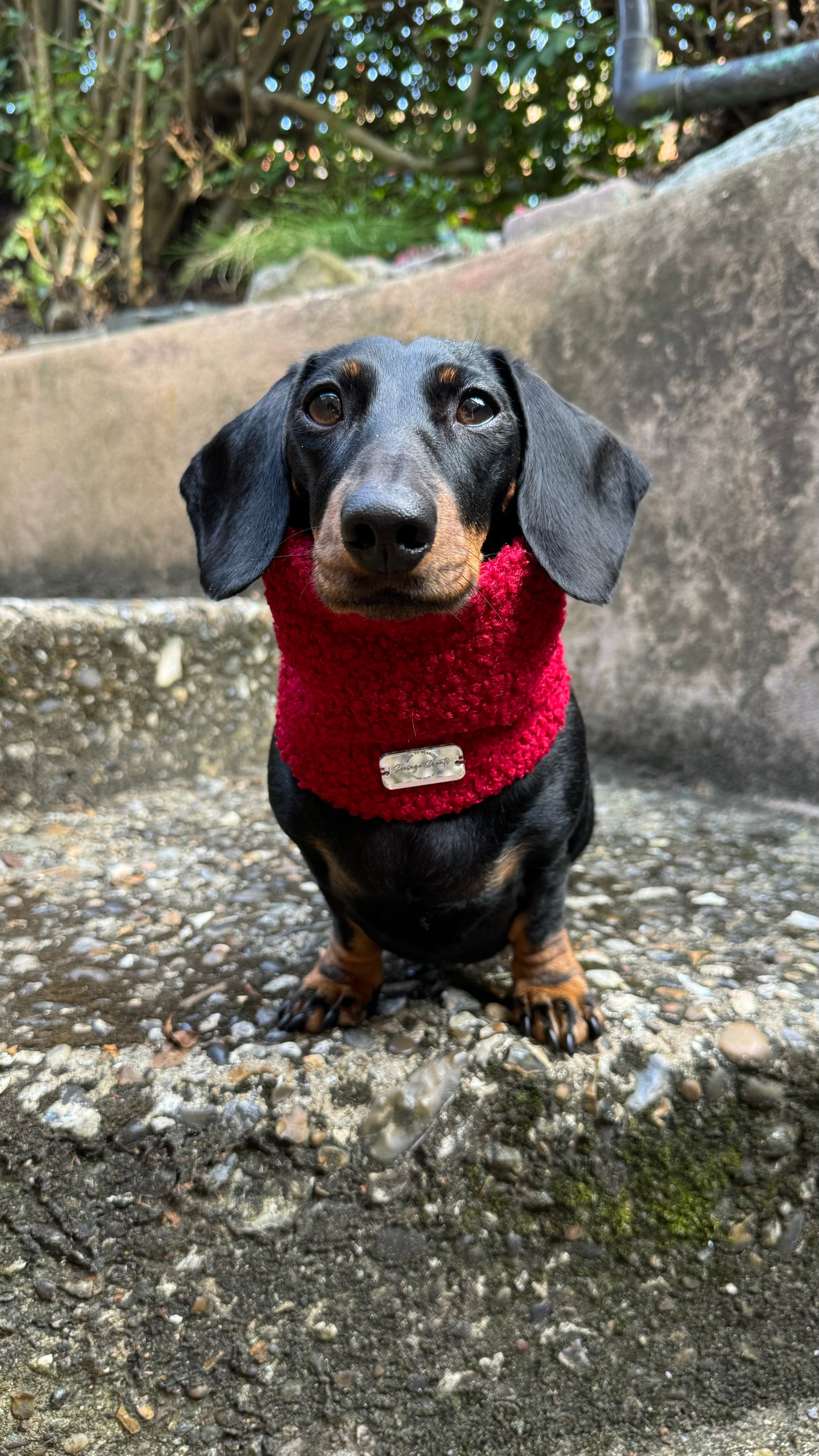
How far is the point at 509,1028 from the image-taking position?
155 centimetres

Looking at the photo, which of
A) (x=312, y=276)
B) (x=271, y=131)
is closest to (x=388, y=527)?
(x=312, y=276)

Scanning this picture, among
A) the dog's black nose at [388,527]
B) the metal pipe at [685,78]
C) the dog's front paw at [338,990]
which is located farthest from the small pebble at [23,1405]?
the metal pipe at [685,78]

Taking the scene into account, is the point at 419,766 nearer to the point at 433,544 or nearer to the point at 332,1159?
the point at 433,544

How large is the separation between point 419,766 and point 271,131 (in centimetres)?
579

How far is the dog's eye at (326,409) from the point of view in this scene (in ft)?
4.23

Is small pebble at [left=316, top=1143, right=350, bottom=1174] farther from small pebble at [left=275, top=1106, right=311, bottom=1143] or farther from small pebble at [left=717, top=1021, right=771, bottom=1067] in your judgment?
small pebble at [left=717, top=1021, right=771, bottom=1067]

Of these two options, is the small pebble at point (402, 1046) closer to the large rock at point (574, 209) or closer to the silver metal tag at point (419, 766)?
the silver metal tag at point (419, 766)

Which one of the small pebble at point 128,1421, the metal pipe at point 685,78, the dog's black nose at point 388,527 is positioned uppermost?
the metal pipe at point 685,78

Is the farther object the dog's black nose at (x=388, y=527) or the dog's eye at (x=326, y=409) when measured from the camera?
the dog's eye at (x=326, y=409)

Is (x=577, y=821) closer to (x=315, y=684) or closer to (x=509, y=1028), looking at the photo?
(x=509, y=1028)

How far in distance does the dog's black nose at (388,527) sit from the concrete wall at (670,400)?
1.58 meters

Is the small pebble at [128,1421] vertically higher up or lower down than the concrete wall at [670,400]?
lower down

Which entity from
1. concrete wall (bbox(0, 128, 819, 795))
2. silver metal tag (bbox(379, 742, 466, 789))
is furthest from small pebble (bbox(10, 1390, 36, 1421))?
concrete wall (bbox(0, 128, 819, 795))

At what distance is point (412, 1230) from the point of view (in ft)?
4.57
